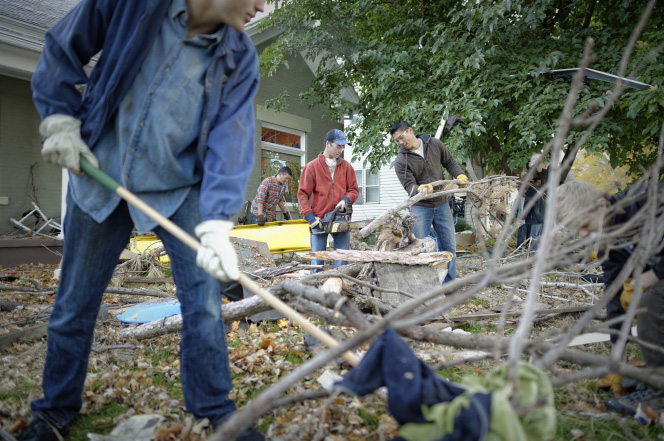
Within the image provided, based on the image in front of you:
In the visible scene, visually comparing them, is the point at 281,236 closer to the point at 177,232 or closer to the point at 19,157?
the point at 177,232

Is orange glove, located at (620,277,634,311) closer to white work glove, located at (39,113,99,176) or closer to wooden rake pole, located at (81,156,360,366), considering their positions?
wooden rake pole, located at (81,156,360,366)

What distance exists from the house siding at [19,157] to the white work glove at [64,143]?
10.7 m

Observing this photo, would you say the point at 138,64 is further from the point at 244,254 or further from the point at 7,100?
the point at 7,100

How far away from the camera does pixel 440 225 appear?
6.00m

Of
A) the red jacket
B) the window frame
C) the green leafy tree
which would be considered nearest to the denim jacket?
the red jacket

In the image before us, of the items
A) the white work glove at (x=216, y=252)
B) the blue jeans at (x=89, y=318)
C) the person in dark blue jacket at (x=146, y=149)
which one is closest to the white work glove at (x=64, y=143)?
the person in dark blue jacket at (x=146, y=149)

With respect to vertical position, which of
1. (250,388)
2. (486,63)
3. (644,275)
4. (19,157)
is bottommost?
(250,388)

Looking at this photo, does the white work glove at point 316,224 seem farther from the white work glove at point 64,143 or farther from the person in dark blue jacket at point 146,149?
the white work glove at point 64,143

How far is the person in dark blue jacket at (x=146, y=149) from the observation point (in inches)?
77.4

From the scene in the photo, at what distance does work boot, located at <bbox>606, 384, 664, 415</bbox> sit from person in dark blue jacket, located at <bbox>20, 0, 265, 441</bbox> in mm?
2074

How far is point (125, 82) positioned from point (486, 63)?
8.43 meters

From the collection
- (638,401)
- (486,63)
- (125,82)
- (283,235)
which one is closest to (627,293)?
(638,401)

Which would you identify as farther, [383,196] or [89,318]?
[383,196]

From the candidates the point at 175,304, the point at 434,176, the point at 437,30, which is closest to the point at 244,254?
the point at 175,304
